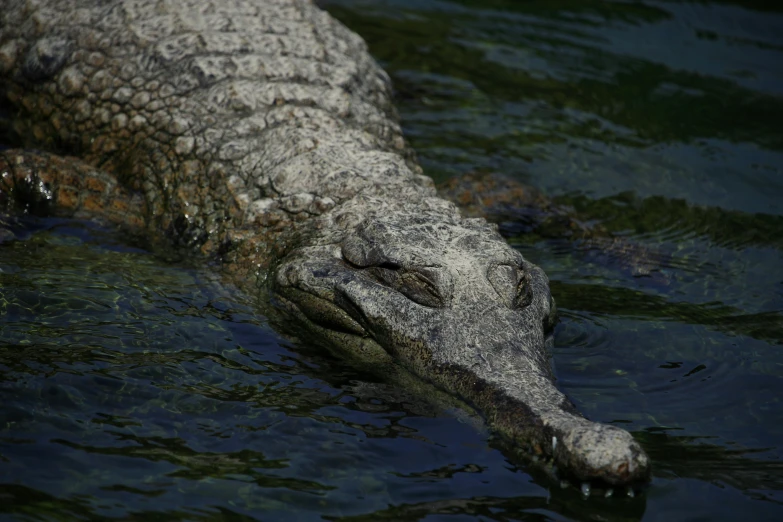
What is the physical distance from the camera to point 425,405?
4.64 metres

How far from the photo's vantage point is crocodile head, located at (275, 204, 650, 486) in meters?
4.32

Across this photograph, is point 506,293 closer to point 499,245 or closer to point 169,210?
point 499,245

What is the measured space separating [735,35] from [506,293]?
7.25 metres

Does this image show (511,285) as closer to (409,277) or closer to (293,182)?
(409,277)

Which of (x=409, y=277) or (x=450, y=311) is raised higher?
(x=409, y=277)

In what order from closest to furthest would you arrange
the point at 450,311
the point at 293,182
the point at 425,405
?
1. the point at 425,405
2. the point at 450,311
3. the point at 293,182

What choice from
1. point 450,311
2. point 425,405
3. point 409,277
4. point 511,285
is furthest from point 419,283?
point 425,405

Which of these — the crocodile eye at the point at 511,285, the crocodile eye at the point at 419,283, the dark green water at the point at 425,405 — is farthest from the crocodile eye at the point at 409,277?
the dark green water at the point at 425,405

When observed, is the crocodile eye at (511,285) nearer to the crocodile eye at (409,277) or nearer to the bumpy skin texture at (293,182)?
the bumpy skin texture at (293,182)

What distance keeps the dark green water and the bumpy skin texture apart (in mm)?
261

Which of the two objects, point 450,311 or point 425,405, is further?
point 450,311

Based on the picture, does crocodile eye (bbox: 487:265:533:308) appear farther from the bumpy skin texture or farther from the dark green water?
the dark green water

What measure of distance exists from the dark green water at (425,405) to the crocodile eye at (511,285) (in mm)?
444

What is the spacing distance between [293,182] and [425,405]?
1960mm
